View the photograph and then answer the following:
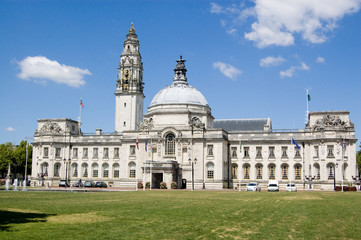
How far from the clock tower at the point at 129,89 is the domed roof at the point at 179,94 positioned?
1083 centimetres

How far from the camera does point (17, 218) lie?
876 inches

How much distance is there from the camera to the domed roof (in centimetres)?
8669

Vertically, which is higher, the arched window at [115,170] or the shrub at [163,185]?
the arched window at [115,170]

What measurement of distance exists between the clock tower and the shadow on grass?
74.5m

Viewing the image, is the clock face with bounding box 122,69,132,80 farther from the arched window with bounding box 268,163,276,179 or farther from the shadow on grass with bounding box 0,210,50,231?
the shadow on grass with bounding box 0,210,50,231

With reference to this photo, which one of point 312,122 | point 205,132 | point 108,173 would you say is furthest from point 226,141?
point 108,173

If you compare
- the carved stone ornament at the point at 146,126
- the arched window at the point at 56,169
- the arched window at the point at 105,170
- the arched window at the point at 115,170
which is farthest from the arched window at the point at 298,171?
the arched window at the point at 56,169

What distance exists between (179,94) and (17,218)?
6658 centimetres

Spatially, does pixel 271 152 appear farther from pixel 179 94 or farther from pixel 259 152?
pixel 179 94

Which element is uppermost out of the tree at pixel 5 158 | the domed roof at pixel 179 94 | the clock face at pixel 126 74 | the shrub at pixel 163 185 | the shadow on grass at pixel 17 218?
the clock face at pixel 126 74

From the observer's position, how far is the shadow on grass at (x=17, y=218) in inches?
794

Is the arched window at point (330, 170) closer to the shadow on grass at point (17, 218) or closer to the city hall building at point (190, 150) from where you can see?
the city hall building at point (190, 150)

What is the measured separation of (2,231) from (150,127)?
219ft

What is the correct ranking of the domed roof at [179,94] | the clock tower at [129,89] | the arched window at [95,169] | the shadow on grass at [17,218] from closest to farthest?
the shadow on grass at [17,218] < the domed roof at [179,94] < the arched window at [95,169] < the clock tower at [129,89]
